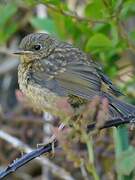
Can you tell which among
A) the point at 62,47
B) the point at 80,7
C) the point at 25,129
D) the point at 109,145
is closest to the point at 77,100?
the point at 62,47

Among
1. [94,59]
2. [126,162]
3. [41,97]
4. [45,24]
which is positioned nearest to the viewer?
[126,162]

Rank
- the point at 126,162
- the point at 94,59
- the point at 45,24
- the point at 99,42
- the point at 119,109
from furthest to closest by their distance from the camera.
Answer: the point at 45,24
the point at 94,59
the point at 99,42
the point at 126,162
the point at 119,109

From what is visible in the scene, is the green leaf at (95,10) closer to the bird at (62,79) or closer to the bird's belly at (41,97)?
the bird at (62,79)

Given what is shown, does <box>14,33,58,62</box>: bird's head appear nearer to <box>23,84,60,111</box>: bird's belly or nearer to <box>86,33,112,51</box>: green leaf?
<box>86,33,112,51</box>: green leaf

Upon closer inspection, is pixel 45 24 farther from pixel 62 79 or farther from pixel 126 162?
pixel 126 162

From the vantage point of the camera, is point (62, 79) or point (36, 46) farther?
point (36, 46)

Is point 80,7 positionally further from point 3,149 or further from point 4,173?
point 4,173

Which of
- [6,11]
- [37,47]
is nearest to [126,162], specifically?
[37,47]
